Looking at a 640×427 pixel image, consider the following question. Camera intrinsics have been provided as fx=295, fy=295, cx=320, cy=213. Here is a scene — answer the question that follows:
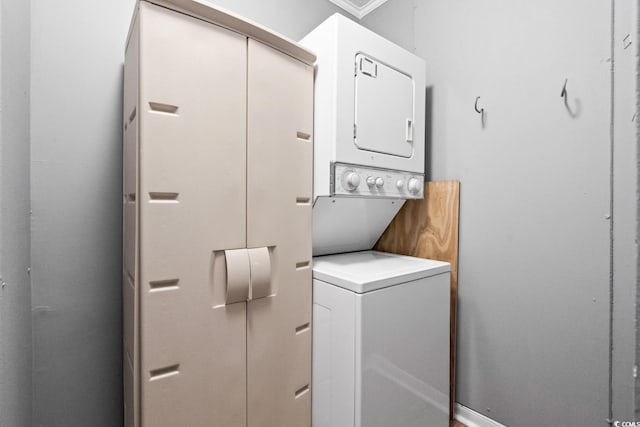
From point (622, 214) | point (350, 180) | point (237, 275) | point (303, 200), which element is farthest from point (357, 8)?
point (237, 275)

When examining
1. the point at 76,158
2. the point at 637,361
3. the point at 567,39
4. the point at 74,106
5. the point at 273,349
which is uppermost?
the point at 567,39

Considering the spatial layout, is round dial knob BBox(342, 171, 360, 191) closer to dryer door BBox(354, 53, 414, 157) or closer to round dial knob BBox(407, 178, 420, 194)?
dryer door BBox(354, 53, 414, 157)

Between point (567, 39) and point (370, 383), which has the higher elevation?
point (567, 39)

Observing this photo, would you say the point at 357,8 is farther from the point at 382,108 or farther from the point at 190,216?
the point at 190,216

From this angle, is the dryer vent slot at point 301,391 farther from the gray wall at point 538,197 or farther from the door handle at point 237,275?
the gray wall at point 538,197

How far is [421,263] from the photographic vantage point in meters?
1.70

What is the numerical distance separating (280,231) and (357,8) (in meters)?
2.12

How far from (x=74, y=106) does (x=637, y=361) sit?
1.85 meters

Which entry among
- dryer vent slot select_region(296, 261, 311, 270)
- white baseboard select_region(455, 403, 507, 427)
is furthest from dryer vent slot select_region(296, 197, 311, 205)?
white baseboard select_region(455, 403, 507, 427)

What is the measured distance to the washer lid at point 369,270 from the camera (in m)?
1.30

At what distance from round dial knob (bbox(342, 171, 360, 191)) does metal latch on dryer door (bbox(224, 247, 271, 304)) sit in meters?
0.50

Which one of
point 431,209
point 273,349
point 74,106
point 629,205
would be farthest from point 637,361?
point 74,106

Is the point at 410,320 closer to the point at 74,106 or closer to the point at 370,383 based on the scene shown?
the point at 370,383

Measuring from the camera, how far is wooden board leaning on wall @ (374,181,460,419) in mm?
1847
